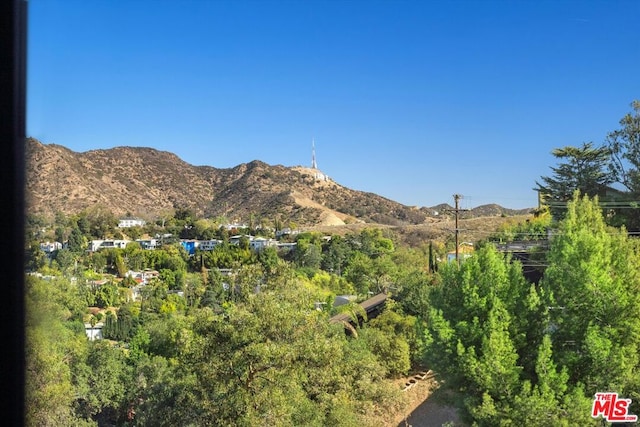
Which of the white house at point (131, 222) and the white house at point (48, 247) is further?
the white house at point (131, 222)

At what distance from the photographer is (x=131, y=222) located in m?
29.4

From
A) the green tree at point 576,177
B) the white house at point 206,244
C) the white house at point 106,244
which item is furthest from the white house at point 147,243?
the green tree at point 576,177

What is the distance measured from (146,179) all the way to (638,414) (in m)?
36.7

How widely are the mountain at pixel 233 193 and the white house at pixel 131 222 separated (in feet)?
2.29

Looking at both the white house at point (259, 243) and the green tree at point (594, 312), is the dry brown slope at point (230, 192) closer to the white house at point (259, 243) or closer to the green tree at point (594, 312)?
the white house at point (259, 243)

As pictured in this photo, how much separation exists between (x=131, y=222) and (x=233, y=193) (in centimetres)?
1281

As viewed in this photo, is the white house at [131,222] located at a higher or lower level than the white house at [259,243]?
higher

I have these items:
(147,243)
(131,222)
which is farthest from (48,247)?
Answer: (131,222)

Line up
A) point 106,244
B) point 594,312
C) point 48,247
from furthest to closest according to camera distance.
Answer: point 106,244 < point 48,247 < point 594,312

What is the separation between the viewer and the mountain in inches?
1318

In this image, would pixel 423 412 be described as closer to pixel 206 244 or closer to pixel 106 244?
pixel 106 244

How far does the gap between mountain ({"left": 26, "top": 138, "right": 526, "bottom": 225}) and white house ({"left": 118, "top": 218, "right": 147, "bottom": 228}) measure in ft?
2.29

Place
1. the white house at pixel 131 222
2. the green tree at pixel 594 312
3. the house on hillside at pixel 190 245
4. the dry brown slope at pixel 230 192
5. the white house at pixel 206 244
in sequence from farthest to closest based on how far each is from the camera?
the dry brown slope at pixel 230 192 < the white house at pixel 131 222 < the white house at pixel 206 244 < the house on hillside at pixel 190 245 < the green tree at pixel 594 312

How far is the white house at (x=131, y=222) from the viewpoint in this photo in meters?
28.3
